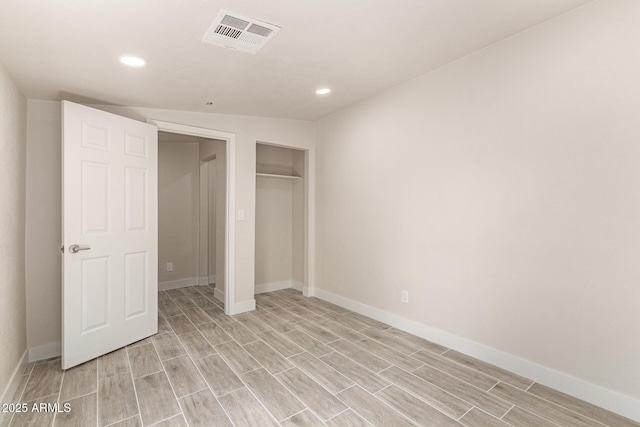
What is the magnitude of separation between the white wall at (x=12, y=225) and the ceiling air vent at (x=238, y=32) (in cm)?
148

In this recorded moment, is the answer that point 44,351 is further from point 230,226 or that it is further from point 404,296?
point 404,296

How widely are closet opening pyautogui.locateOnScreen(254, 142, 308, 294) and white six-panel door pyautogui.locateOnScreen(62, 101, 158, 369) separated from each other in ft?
5.71

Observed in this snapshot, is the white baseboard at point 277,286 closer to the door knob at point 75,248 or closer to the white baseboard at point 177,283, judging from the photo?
the white baseboard at point 177,283

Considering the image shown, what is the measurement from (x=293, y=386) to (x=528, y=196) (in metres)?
2.15

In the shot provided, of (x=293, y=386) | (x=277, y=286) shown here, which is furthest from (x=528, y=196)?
(x=277, y=286)

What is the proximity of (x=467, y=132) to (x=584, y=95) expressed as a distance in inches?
30.4

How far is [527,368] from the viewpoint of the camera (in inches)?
87.6

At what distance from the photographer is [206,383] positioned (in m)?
2.24

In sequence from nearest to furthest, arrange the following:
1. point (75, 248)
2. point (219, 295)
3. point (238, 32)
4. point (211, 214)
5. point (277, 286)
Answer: point (238, 32), point (75, 248), point (219, 295), point (277, 286), point (211, 214)

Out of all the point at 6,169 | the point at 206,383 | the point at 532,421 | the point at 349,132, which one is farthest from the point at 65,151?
the point at 532,421

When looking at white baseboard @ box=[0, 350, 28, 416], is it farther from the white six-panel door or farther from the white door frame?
the white door frame

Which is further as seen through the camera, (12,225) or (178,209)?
(178,209)

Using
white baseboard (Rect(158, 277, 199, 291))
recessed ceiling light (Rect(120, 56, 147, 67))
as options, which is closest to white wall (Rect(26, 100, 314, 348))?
recessed ceiling light (Rect(120, 56, 147, 67))

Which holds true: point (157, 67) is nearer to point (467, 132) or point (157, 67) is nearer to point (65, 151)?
point (65, 151)
